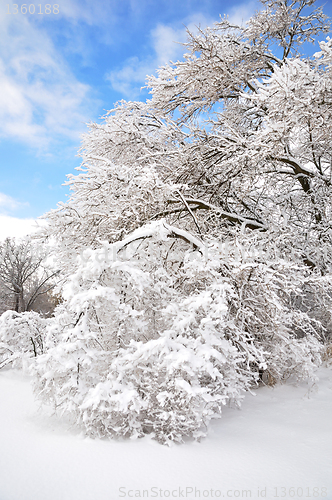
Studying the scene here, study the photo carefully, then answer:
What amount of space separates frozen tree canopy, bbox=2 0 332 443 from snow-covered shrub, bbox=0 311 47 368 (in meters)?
1.95

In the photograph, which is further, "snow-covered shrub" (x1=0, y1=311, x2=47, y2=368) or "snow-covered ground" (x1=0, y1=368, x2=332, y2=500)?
"snow-covered shrub" (x1=0, y1=311, x2=47, y2=368)

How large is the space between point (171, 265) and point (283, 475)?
10.5 feet

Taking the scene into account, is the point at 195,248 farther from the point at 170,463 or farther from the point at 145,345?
the point at 170,463

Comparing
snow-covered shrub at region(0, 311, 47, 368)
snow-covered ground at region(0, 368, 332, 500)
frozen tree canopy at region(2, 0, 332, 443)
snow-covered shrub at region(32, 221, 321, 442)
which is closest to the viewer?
snow-covered ground at region(0, 368, 332, 500)

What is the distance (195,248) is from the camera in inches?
185

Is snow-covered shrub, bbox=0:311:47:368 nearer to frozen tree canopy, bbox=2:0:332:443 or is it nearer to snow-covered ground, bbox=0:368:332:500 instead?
frozen tree canopy, bbox=2:0:332:443

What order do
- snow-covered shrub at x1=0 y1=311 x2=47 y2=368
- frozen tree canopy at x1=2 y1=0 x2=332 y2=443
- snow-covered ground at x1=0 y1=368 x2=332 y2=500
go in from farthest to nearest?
snow-covered shrub at x1=0 y1=311 x2=47 y2=368, frozen tree canopy at x1=2 y1=0 x2=332 y2=443, snow-covered ground at x1=0 y1=368 x2=332 y2=500

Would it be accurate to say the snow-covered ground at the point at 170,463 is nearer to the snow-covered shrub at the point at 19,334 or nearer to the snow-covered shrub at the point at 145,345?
the snow-covered shrub at the point at 145,345

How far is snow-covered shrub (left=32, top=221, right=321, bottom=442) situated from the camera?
3152 millimetres

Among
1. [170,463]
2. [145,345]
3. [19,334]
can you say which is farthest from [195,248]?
[19,334]

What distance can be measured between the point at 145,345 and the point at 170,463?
3.42ft

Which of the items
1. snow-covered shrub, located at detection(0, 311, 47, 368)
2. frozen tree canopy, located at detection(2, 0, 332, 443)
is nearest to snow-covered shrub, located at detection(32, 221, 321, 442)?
frozen tree canopy, located at detection(2, 0, 332, 443)

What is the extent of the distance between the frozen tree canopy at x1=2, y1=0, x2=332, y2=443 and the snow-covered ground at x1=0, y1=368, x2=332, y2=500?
29 cm

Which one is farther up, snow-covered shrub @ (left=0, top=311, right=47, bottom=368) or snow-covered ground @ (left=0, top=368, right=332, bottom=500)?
snow-covered shrub @ (left=0, top=311, right=47, bottom=368)
